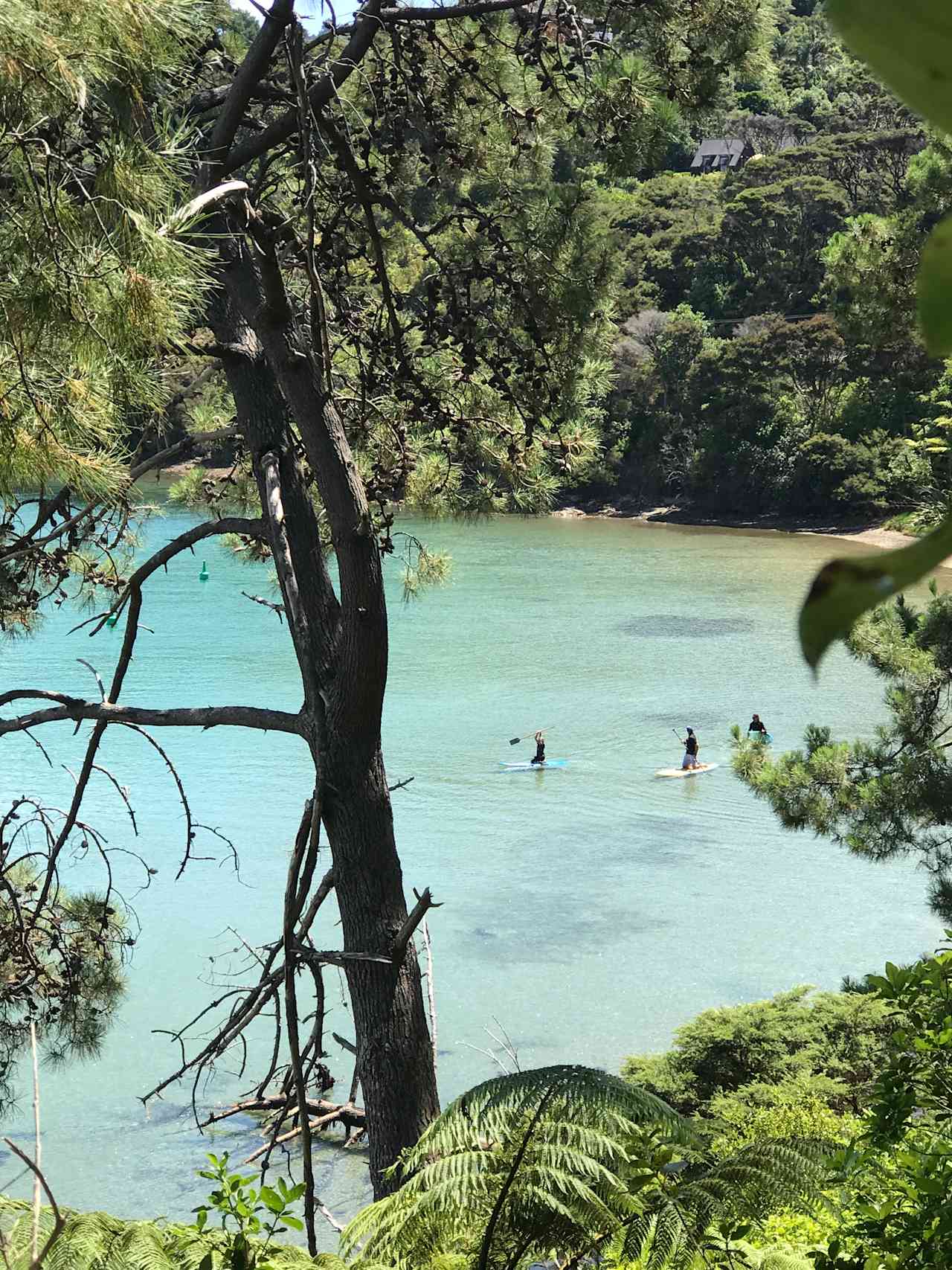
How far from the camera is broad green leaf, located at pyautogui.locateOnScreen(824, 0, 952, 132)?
0.14m

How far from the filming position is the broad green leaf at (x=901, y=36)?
0.14 m

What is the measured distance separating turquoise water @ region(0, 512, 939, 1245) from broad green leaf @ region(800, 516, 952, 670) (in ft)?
16.1

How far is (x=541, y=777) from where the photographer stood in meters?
16.5

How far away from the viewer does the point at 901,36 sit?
0.47ft

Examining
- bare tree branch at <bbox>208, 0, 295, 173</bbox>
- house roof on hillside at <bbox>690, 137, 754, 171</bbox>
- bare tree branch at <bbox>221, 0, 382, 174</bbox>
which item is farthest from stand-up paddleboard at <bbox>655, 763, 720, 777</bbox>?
house roof on hillside at <bbox>690, 137, 754, 171</bbox>

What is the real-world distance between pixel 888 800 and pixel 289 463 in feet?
13.4

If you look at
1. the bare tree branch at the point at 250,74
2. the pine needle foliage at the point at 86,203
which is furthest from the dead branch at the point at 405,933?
the bare tree branch at the point at 250,74

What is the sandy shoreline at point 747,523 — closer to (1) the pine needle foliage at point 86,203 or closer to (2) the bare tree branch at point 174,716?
(2) the bare tree branch at point 174,716

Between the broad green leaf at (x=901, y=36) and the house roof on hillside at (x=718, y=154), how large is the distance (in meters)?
53.3

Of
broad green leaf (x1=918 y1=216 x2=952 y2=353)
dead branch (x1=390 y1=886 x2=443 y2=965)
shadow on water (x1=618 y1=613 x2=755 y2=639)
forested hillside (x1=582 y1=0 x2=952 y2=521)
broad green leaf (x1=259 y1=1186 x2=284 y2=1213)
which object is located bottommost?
shadow on water (x1=618 y1=613 x2=755 y2=639)

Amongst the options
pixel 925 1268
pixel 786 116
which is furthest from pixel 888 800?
pixel 786 116

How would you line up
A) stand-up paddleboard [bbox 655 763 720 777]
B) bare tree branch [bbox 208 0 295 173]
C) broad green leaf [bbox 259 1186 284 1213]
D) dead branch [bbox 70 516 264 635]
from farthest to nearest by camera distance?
1. stand-up paddleboard [bbox 655 763 720 777]
2. dead branch [bbox 70 516 264 635]
3. bare tree branch [bbox 208 0 295 173]
4. broad green leaf [bbox 259 1186 284 1213]

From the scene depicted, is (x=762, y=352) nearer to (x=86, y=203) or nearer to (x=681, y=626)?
(x=681, y=626)

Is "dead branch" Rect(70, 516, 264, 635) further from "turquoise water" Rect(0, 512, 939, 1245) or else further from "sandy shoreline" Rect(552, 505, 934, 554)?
"sandy shoreline" Rect(552, 505, 934, 554)
